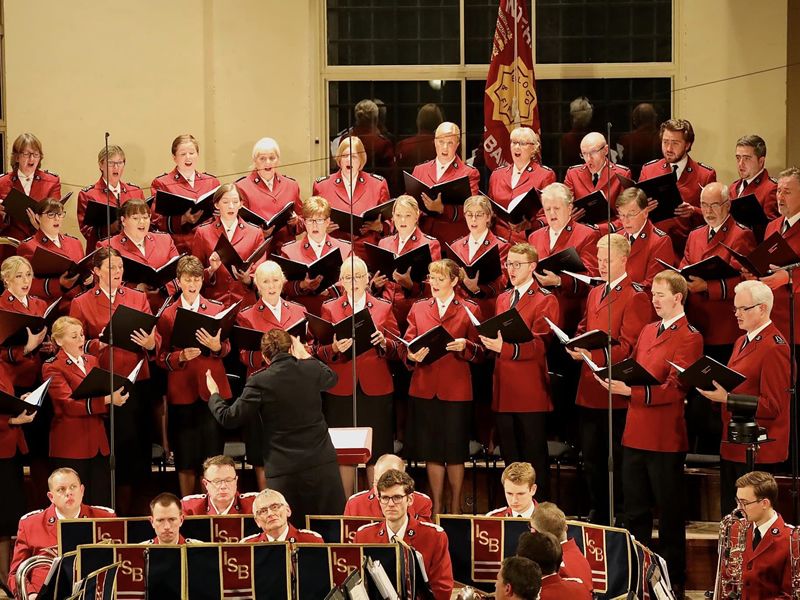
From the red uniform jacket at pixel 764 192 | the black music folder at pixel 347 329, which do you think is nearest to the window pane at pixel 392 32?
the red uniform jacket at pixel 764 192

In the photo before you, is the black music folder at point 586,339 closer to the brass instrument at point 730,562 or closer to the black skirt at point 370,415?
the black skirt at point 370,415

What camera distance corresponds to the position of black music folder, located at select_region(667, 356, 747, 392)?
587 centimetres

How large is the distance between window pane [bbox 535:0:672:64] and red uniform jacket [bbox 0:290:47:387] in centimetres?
398

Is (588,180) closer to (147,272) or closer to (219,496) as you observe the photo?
(147,272)

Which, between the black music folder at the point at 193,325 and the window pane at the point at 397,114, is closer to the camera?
the black music folder at the point at 193,325

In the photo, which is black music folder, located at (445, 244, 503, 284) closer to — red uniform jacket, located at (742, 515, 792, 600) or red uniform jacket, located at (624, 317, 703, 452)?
red uniform jacket, located at (624, 317, 703, 452)

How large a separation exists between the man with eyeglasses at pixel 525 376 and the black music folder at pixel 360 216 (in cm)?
91

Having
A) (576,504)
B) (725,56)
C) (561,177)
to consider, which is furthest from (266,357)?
A: (725,56)

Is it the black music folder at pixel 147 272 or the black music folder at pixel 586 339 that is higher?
the black music folder at pixel 147 272

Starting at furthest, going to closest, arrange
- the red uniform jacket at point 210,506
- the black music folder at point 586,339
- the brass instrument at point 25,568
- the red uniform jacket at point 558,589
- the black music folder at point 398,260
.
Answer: the black music folder at point 398,260, the black music folder at point 586,339, the red uniform jacket at point 210,506, the brass instrument at point 25,568, the red uniform jacket at point 558,589

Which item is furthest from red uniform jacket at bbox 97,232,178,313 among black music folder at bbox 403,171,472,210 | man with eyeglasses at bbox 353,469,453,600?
man with eyeglasses at bbox 353,469,453,600

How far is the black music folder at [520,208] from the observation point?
7.14 metres

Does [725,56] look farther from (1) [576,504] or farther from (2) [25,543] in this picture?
(2) [25,543]

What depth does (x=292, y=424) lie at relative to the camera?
595cm
